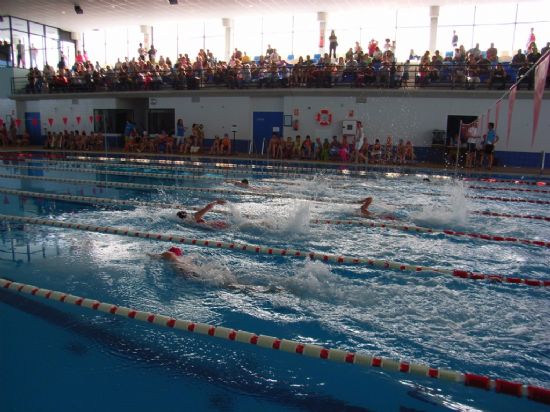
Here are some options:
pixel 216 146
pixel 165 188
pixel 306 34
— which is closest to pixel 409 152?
pixel 216 146

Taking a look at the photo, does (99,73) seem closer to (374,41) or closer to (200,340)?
(374,41)

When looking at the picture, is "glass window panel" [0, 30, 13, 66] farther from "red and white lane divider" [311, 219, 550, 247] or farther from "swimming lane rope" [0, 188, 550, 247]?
"red and white lane divider" [311, 219, 550, 247]

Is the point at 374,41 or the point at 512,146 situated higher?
the point at 374,41

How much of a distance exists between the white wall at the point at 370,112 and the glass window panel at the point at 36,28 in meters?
7.53

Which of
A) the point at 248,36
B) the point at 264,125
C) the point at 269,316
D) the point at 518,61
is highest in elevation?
the point at 248,36

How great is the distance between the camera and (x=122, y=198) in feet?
28.8

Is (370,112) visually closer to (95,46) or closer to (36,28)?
(95,46)

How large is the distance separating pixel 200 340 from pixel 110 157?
557 inches

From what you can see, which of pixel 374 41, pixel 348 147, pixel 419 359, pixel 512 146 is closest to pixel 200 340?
pixel 419 359

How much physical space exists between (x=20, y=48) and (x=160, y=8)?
29.2 ft

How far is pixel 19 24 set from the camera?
2305 centimetres

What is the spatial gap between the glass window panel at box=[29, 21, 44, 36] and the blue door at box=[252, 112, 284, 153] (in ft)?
46.6

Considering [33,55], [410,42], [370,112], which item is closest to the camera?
[370,112]

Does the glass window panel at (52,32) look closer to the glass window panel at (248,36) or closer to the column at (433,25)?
the glass window panel at (248,36)
